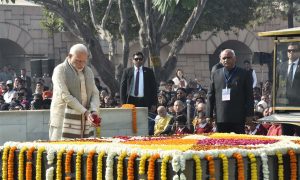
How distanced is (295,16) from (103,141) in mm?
34784

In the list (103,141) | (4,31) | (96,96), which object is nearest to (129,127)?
(96,96)

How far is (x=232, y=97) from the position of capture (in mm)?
12070

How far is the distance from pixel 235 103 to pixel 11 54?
103ft

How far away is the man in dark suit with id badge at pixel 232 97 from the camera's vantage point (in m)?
12.0

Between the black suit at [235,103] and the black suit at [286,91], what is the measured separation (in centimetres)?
190

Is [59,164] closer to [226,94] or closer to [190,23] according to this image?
[226,94]

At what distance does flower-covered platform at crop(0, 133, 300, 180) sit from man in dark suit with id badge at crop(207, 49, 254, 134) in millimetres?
3888

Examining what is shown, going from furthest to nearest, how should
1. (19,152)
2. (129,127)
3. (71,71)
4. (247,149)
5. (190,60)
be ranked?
1. (190,60)
2. (129,127)
3. (71,71)
4. (19,152)
5. (247,149)

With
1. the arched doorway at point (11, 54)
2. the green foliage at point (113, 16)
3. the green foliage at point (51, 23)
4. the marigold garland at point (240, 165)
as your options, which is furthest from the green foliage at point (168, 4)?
the arched doorway at point (11, 54)

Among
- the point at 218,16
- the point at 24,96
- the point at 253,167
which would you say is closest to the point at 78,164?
the point at 253,167

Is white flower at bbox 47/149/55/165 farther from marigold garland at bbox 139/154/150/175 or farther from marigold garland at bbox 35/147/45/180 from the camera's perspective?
marigold garland at bbox 139/154/150/175

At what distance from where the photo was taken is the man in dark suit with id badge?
1202cm

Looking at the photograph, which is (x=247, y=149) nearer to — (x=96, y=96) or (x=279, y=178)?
(x=279, y=178)

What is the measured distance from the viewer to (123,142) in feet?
25.4
